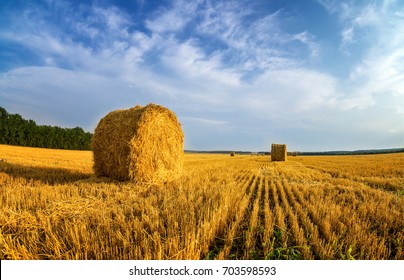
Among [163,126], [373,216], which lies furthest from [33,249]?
[163,126]

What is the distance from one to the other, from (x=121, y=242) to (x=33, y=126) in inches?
2251

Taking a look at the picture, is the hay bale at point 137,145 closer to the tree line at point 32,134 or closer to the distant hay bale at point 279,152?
the distant hay bale at point 279,152

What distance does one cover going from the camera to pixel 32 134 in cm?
5034

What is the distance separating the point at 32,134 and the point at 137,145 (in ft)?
170

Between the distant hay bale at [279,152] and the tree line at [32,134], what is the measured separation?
143 ft

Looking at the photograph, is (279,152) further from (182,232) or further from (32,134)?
(32,134)

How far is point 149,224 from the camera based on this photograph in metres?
3.77

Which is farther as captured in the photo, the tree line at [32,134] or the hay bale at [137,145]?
the tree line at [32,134]

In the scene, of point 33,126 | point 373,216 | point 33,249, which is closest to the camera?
point 33,249

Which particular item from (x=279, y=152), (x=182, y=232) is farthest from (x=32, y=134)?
(x=182, y=232)

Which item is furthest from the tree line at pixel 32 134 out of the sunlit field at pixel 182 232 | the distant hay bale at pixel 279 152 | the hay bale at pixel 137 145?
the sunlit field at pixel 182 232

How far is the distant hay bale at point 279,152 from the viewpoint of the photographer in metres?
30.3

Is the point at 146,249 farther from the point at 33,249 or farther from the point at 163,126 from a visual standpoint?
the point at 163,126

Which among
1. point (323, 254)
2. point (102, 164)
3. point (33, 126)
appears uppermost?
point (33, 126)
